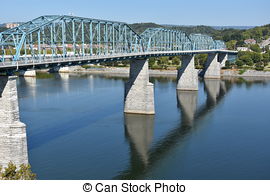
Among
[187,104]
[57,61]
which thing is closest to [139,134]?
[57,61]

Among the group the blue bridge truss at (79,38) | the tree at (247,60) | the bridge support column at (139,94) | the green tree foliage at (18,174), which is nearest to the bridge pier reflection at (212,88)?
the blue bridge truss at (79,38)

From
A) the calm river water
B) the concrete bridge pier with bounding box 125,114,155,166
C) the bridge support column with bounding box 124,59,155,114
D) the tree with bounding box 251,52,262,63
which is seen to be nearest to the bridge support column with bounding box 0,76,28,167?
the calm river water

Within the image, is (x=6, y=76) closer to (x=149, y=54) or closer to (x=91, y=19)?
(x=91, y=19)

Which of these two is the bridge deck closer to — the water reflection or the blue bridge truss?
the blue bridge truss

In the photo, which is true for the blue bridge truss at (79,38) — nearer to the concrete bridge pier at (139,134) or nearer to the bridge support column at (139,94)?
the bridge support column at (139,94)

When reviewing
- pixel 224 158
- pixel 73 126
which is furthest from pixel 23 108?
pixel 224 158

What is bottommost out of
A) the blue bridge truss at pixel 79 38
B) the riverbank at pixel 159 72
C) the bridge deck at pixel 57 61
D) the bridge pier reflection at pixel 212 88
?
the bridge pier reflection at pixel 212 88
